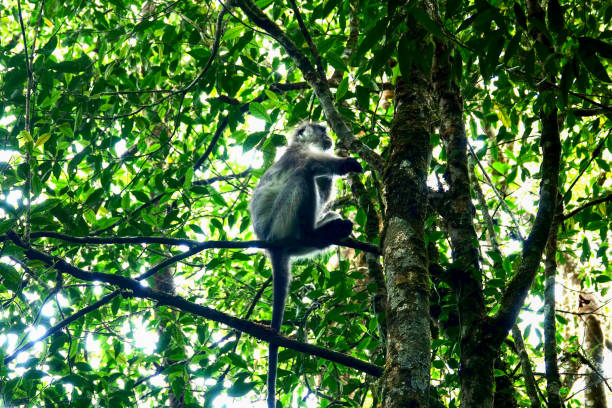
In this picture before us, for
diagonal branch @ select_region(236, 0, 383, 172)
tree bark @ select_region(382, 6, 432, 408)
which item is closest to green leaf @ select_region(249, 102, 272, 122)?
diagonal branch @ select_region(236, 0, 383, 172)

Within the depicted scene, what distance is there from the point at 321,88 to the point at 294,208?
61.1 inches

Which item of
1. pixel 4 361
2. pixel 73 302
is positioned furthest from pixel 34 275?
pixel 73 302

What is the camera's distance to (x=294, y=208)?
4.54 metres

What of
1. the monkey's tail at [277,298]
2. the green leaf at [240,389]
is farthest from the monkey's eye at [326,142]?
the green leaf at [240,389]

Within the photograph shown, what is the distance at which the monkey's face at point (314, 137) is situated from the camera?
5715 mm

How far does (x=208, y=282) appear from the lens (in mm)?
5148

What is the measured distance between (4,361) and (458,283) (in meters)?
2.67

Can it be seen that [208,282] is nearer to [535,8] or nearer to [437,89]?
[437,89]

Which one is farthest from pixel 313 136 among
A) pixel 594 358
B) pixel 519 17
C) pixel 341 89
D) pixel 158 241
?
pixel 519 17

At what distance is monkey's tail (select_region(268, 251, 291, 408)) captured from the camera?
3.55 meters

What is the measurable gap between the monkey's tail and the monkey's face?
161cm

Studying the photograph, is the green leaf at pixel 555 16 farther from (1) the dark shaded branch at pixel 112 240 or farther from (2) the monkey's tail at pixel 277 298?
(2) the monkey's tail at pixel 277 298

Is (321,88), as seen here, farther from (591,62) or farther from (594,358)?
(594,358)

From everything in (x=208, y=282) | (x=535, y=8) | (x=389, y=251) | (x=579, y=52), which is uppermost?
(x=535, y=8)
